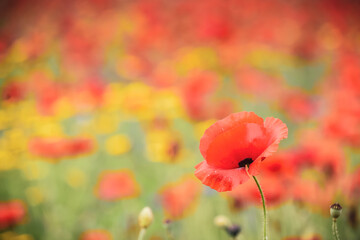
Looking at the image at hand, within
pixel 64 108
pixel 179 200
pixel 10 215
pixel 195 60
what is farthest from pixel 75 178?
pixel 195 60

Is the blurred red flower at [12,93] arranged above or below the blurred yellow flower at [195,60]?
below

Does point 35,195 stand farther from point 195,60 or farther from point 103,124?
point 195,60

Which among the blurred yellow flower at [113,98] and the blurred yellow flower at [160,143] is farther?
the blurred yellow flower at [113,98]

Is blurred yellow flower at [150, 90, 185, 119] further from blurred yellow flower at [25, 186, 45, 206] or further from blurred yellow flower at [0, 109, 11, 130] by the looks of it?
blurred yellow flower at [0, 109, 11, 130]

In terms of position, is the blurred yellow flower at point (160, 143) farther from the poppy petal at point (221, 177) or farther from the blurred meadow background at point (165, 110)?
the poppy petal at point (221, 177)

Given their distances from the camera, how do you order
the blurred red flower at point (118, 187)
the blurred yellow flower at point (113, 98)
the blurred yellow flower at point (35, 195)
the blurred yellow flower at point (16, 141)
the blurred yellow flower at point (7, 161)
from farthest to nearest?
1. the blurred yellow flower at point (113, 98)
2. the blurred yellow flower at point (16, 141)
3. the blurred yellow flower at point (7, 161)
4. the blurred yellow flower at point (35, 195)
5. the blurred red flower at point (118, 187)

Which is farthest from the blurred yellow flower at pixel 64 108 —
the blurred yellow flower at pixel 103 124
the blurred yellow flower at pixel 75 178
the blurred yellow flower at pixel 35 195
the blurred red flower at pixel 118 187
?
the blurred red flower at pixel 118 187

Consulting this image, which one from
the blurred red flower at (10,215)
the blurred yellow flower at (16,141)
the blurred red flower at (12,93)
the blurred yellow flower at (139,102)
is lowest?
the blurred red flower at (10,215)

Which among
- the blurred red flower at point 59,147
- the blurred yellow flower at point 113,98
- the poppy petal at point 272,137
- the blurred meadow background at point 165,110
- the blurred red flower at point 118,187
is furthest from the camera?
the blurred yellow flower at point 113,98
